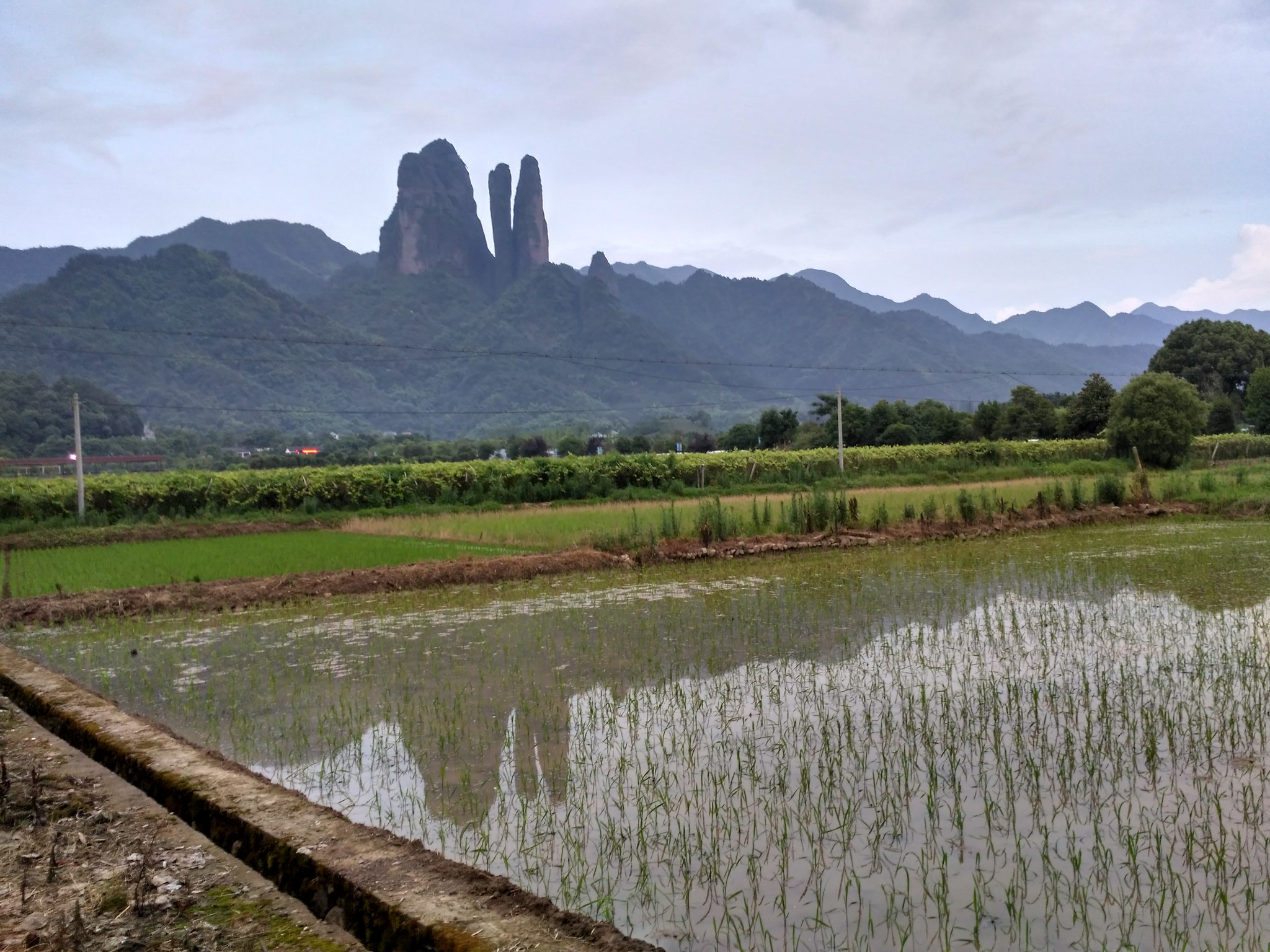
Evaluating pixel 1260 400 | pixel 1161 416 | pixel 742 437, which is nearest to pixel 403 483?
pixel 1161 416

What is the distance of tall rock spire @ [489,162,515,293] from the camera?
15825cm

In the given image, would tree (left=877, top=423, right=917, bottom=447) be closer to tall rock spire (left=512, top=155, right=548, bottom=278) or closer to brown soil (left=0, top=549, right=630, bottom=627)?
brown soil (left=0, top=549, right=630, bottom=627)

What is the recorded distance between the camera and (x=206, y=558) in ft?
51.9

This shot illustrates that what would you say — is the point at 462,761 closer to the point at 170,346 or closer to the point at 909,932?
the point at 909,932

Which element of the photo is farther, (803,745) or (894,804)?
(803,745)

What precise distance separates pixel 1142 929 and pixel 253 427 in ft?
253

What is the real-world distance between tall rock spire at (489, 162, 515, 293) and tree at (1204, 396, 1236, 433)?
117283 mm

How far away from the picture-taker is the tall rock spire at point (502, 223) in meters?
158

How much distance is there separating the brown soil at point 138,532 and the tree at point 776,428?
3321 cm

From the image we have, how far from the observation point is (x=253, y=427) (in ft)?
239

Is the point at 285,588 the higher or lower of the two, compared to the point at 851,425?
lower

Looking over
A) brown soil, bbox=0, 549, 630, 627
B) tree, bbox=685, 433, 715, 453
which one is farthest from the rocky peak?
brown soil, bbox=0, 549, 630, 627

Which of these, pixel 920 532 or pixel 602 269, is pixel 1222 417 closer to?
pixel 920 532

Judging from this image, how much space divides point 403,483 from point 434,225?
132721 mm
